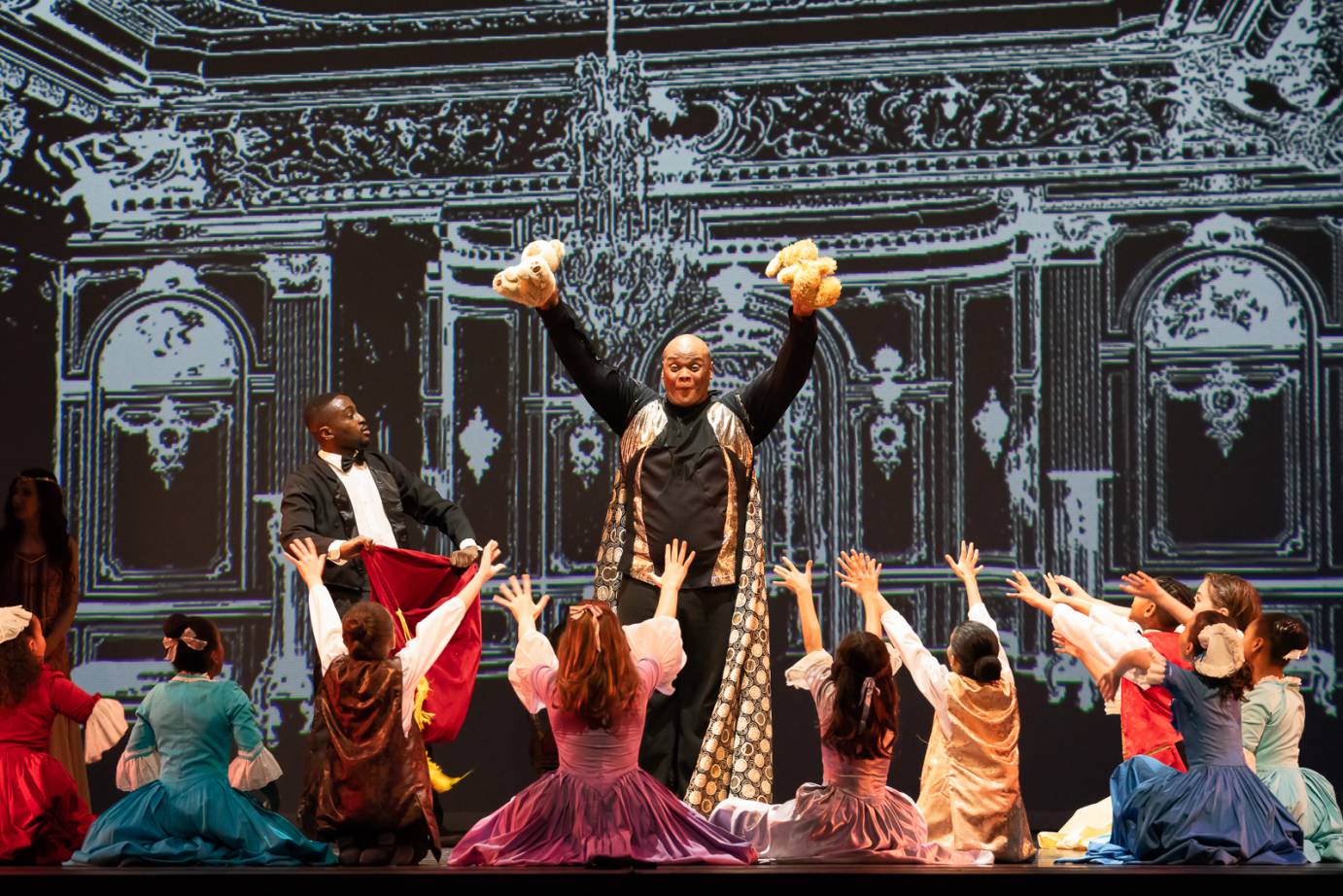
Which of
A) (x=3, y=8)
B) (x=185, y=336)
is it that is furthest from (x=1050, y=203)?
(x=3, y=8)

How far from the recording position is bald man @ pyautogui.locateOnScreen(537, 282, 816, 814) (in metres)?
4.31

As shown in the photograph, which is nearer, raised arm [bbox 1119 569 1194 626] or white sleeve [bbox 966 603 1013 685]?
white sleeve [bbox 966 603 1013 685]

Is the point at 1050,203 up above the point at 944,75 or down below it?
below

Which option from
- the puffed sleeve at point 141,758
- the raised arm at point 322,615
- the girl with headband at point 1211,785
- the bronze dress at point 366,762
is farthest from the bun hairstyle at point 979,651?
the puffed sleeve at point 141,758

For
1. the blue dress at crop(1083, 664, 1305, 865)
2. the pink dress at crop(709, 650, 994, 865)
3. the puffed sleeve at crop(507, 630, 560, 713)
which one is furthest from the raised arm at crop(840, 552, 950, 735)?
the puffed sleeve at crop(507, 630, 560, 713)

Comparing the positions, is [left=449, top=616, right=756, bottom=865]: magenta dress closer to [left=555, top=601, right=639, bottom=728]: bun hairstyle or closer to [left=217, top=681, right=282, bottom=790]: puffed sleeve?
[left=555, top=601, right=639, bottom=728]: bun hairstyle

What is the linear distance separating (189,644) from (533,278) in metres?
1.42

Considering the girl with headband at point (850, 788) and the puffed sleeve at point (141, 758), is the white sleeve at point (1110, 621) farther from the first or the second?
the puffed sleeve at point (141, 758)

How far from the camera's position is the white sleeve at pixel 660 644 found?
388 cm

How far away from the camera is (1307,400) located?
629 centimetres

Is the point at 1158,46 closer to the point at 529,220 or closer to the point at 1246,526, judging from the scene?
the point at 1246,526

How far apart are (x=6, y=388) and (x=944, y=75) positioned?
4494 millimetres

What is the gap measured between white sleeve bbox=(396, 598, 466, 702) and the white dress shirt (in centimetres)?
85

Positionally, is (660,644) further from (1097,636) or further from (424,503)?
(424,503)
